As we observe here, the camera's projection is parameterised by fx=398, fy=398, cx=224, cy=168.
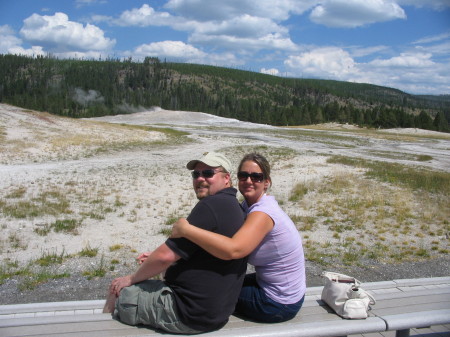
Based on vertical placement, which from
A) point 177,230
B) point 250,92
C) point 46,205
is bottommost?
point 46,205

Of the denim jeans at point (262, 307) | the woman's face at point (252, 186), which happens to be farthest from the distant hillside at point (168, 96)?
the denim jeans at point (262, 307)

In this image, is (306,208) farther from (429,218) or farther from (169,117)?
(169,117)

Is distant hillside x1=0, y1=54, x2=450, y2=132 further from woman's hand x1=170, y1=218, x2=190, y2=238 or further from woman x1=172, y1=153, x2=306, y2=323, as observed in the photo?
woman's hand x1=170, y1=218, x2=190, y2=238

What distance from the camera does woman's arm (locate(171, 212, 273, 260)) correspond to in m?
2.65

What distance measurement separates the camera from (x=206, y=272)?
9.34 feet

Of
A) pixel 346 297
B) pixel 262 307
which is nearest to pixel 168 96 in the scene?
pixel 346 297

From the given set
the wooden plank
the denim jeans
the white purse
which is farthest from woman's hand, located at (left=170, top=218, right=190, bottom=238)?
the wooden plank

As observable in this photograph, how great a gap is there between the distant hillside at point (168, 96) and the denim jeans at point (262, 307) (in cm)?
8660

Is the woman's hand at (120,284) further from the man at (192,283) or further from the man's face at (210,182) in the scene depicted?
the man's face at (210,182)

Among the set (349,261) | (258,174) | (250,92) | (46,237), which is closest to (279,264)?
(258,174)

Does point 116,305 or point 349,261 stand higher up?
point 116,305

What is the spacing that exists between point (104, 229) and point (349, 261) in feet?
18.8

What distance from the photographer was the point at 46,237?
873 centimetres

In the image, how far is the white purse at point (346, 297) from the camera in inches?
128
